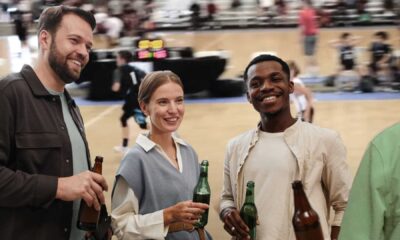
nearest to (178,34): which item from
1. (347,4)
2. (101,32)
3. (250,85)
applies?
(101,32)

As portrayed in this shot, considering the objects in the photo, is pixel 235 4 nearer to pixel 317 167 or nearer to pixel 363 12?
pixel 363 12

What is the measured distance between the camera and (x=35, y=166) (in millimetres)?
2680

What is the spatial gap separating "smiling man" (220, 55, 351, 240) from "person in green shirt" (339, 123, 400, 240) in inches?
42.5

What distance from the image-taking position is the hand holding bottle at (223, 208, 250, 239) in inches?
109

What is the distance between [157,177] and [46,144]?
1.79 ft

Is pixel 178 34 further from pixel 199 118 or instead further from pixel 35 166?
pixel 35 166

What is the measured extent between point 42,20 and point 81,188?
778 mm

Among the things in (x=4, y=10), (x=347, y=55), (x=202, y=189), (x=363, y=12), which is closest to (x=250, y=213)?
(x=202, y=189)

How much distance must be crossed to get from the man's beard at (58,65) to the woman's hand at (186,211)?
0.72m

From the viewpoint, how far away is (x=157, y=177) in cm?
296

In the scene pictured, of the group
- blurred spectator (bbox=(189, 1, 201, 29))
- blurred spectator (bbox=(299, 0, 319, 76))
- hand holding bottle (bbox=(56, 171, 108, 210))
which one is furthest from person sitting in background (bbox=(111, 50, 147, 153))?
blurred spectator (bbox=(189, 1, 201, 29))

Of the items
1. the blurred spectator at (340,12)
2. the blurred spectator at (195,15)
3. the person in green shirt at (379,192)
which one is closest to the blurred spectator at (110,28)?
the blurred spectator at (195,15)

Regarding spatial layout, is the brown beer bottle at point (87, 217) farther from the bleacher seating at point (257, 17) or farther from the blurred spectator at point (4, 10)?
the blurred spectator at point (4, 10)

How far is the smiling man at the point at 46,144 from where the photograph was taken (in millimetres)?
2553
